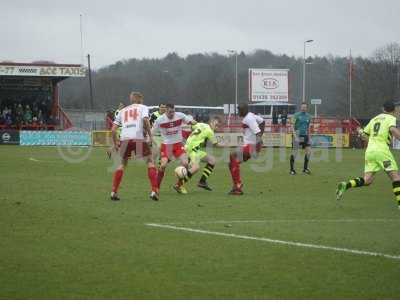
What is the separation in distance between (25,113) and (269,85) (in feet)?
67.0

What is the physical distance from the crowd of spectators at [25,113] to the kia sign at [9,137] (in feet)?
3.33

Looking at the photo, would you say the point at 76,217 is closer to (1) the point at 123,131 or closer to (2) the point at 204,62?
(1) the point at 123,131

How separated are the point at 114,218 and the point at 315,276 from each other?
4.73m

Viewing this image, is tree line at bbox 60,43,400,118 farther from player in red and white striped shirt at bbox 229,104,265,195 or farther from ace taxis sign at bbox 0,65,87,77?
player in red and white striped shirt at bbox 229,104,265,195

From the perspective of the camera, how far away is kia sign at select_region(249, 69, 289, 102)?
196ft

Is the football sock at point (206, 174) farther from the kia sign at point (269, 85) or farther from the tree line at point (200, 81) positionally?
the tree line at point (200, 81)

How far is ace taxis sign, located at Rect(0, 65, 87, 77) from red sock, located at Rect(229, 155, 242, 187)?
34863mm

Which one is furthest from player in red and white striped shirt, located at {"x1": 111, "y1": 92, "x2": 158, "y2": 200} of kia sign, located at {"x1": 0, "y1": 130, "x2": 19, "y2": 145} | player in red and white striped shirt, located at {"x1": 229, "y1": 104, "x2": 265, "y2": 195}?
kia sign, located at {"x1": 0, "y1": 130, "x2": 19, "y2": 145}

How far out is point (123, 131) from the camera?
14594 millimetres

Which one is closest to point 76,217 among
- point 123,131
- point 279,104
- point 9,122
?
point 123,131

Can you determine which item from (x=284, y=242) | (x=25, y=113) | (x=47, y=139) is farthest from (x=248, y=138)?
(x=25, y=113)

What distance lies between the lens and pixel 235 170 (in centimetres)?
1620

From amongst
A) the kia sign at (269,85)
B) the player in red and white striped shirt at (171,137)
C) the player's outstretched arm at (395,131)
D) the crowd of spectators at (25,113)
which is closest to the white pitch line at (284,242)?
the player's outstretched arm at (395,131)

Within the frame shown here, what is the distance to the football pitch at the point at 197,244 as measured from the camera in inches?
265
